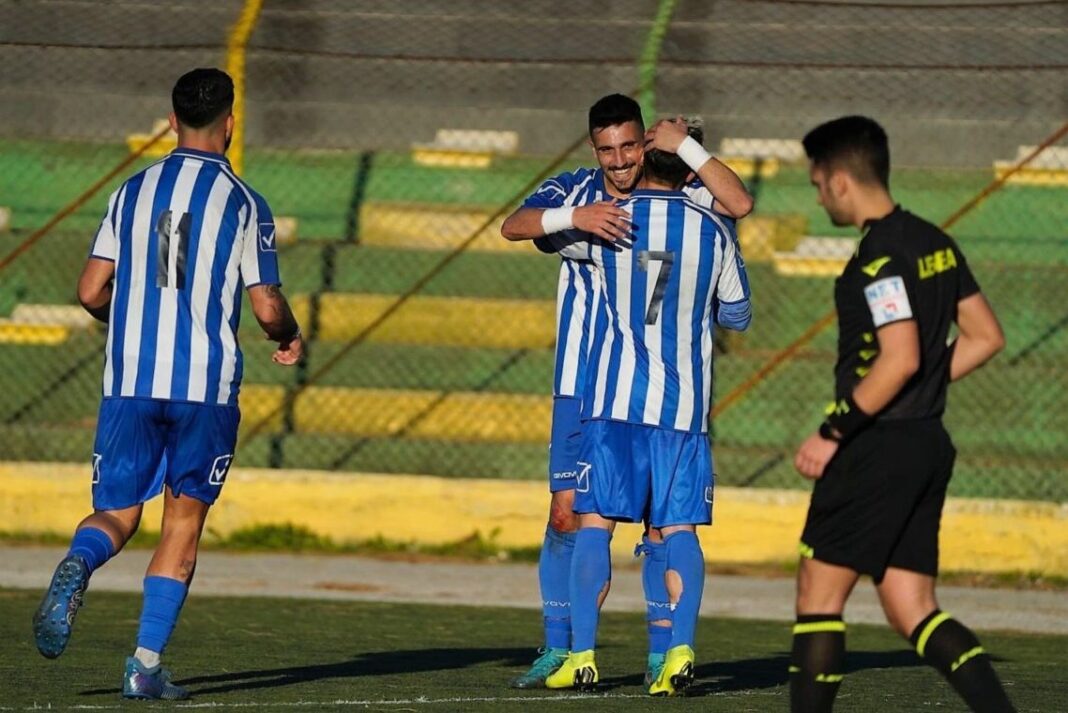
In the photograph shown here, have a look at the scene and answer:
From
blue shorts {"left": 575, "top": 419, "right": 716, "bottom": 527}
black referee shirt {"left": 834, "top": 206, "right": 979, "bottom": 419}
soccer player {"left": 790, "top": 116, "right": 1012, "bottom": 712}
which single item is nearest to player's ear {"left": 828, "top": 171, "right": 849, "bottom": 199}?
soccer player {"left": 790, "top": 116, "right": 1012, "bottom": 712}

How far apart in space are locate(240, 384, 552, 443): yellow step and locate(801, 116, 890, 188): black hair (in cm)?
807

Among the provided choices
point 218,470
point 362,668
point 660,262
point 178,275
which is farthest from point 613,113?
point 362,668

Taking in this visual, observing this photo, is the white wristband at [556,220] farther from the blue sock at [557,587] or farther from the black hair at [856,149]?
the black hair at [856,149]

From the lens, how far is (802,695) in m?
5.30

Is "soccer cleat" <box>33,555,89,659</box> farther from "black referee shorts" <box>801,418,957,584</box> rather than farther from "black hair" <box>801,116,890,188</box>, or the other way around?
"black hair" <box>801,116,890,188</box>

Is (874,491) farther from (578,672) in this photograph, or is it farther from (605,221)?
(578,672)

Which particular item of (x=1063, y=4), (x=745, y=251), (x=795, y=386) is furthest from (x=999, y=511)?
(x=1063, y=4)

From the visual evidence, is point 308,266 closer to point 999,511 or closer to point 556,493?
point 999,511

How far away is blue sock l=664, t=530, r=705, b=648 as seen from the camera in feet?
22.9

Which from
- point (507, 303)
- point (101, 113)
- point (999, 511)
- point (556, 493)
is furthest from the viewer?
point (101, 113)

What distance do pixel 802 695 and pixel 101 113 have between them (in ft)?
39.3

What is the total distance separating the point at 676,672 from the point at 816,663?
65.4 inches

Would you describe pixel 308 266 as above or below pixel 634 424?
above

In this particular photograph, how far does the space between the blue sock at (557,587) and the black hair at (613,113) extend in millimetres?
1494
